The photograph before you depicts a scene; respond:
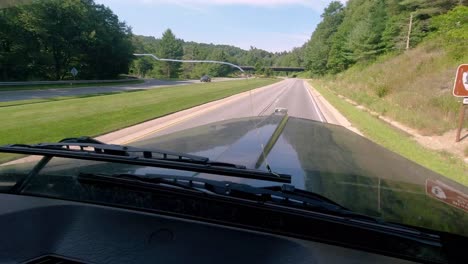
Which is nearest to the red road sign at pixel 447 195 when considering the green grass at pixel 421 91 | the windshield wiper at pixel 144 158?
the windshield wiper at pixel 144 158

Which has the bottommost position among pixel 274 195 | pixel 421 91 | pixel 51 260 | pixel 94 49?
pixel 421 91

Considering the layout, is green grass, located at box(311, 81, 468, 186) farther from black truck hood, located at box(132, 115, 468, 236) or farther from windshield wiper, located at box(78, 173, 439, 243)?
windshield wiper, located at box(78, 173, 439, 243)

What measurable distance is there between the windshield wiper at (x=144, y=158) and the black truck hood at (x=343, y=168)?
11 cm

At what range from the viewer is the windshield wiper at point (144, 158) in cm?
181

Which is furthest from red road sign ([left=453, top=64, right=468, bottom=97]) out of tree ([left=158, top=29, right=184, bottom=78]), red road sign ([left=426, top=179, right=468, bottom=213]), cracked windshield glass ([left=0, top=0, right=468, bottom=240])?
tree ([left=158, top=29, right=184, bottom=78])

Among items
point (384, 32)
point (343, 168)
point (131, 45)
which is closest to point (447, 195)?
point (343, 168)

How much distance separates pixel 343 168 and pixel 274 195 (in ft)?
4.42

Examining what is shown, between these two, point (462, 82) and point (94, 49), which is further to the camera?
point (94, 49)

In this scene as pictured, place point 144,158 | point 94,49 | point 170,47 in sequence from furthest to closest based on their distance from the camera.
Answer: point 94,49, point 170,47, point 144,158

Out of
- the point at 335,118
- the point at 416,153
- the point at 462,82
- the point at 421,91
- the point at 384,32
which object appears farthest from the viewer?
the point at 384,32

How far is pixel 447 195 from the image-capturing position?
2178mm

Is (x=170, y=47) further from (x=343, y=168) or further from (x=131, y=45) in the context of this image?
(x=131, y=45)

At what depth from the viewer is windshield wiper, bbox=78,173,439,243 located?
1.47 metres

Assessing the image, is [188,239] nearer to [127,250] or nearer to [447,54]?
[127,250]
